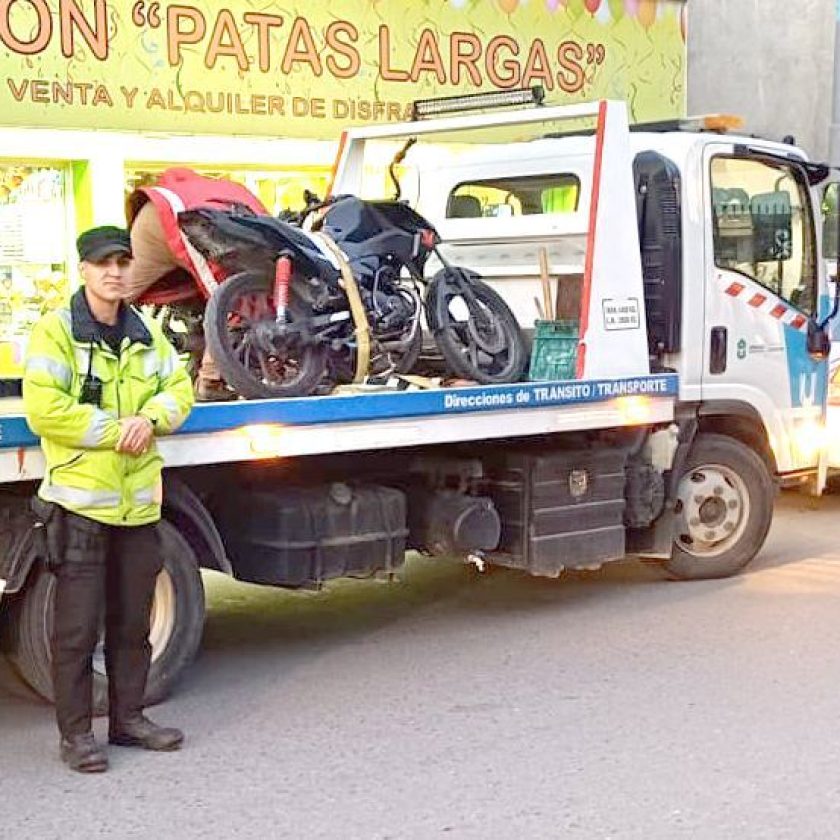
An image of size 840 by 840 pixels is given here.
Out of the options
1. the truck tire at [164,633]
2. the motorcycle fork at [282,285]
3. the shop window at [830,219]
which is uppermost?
the shop window at [830,219]

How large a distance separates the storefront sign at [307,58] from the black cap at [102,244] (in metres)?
6.72

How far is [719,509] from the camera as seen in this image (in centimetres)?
774

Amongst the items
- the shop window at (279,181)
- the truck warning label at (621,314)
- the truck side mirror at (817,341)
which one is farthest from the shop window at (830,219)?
the shop window at (279,181)

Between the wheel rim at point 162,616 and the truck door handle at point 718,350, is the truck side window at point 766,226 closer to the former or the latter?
the truck door handle at point 718,350

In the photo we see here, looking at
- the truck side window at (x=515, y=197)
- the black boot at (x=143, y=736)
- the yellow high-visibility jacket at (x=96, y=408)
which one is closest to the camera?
the yellow high-visibility jacket at (x=96, y=408)

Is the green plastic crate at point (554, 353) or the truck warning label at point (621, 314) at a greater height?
the truck warning label at point (621, 314)

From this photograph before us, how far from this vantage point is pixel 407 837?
4.26m

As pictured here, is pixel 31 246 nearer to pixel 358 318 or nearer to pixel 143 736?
pixel 358 318

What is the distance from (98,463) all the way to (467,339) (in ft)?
8.49

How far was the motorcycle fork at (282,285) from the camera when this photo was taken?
6184 mm

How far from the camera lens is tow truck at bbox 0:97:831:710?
5.59 m

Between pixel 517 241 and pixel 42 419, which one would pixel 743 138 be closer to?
pixel 517 241

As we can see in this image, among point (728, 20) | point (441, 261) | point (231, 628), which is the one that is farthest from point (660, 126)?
point (728, 20)

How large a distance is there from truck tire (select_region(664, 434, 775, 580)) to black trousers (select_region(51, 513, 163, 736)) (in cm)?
354
